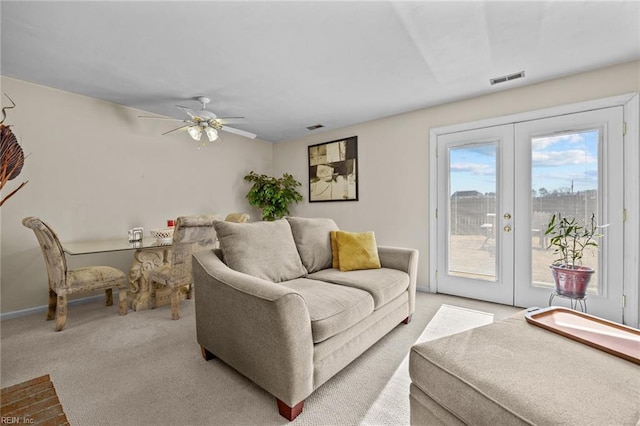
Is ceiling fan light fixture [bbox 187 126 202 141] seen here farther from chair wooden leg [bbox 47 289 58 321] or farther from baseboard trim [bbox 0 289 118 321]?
baseboard trim [bbox 0 289 118 321]

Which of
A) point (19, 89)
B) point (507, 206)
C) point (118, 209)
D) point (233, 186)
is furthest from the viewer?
point (233, 186)

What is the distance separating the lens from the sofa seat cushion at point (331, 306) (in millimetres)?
1545

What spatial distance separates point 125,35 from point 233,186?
9.45 feet

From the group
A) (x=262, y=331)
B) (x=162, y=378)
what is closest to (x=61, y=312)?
(x=162, y=378)

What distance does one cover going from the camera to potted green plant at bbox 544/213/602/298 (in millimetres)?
2363

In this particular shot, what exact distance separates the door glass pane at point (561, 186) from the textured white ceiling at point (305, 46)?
2.24 ft

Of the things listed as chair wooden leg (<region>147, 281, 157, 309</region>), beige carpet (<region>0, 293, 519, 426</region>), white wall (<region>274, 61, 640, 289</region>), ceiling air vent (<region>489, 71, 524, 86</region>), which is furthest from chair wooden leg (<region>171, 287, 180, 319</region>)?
ceiling air vent (<region>489, 71, 524, 86</region>)

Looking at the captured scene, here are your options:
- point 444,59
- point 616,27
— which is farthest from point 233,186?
point 616,27

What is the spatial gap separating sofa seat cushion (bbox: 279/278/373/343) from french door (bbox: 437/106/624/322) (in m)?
2.03

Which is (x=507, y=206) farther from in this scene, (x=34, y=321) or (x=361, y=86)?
(x=34, y=321)

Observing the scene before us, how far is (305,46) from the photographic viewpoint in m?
2.28

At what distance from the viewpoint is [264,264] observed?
Answer: 212 centimetres

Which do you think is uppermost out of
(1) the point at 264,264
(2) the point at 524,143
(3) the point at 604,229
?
(2) the point at 524,143

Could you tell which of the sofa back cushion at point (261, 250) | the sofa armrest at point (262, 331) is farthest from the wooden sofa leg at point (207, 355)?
the sofa back cushion at point (261, 250)
